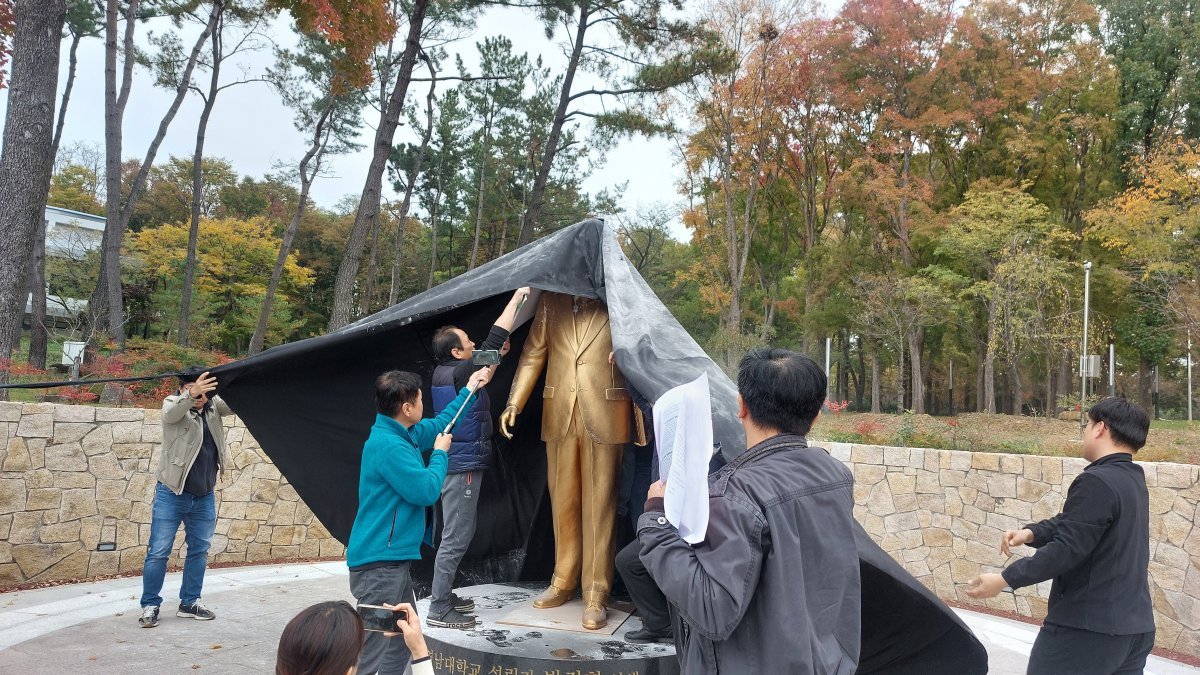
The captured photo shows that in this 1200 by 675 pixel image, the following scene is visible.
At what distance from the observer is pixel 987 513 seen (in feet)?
23.5

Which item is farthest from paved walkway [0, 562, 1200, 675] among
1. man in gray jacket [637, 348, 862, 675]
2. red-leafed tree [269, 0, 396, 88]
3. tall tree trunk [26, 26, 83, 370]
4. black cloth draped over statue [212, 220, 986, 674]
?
tall tree trunk [26, 26, 83, 370]

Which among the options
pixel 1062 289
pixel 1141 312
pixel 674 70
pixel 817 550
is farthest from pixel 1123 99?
pixel 817 550

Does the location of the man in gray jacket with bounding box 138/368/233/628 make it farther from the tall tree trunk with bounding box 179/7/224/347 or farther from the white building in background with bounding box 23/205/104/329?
the white building in background with bounding box 23/205/104/329

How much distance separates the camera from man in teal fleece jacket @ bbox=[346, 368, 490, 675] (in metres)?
3.03

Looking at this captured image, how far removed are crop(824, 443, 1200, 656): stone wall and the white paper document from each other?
18.9ft

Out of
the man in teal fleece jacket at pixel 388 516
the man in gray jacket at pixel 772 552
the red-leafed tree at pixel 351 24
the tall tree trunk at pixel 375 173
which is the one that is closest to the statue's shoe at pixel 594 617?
the man in teal fleece jacket at pixel 388 516

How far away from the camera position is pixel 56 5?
273 inches

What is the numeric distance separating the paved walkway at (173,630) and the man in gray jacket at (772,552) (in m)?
3.64

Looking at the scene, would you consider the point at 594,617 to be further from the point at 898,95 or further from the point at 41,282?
the point at 898,95

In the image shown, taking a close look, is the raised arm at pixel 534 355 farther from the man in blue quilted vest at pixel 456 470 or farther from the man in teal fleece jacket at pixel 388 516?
the man in teal fleece jacket at pixel 388 516

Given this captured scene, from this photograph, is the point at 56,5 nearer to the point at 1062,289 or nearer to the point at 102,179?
the point at 1062,289

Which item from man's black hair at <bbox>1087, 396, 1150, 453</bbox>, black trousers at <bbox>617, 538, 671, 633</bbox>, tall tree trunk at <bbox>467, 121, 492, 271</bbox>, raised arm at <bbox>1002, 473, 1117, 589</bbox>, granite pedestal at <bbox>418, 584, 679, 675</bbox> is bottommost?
granite pedestal at <bbox>418, 584, 679, 675</bbox>

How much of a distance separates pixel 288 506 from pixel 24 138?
4105mm

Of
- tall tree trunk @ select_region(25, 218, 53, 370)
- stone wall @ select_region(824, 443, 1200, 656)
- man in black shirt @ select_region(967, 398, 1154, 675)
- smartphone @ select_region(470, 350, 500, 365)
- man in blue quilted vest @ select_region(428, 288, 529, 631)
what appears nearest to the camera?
man in black shirt @ select_region(967, 398, 1154, 675)
